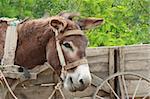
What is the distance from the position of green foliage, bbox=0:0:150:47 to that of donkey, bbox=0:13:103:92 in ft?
9.57

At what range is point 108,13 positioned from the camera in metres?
7.77

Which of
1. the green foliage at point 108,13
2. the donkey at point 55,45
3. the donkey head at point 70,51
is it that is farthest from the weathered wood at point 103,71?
the green foliage at point 108,13

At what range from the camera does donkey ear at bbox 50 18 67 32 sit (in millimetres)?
3912

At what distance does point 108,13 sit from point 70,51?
398cm

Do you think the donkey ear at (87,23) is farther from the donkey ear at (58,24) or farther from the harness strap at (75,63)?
the harness strap at (75,63)

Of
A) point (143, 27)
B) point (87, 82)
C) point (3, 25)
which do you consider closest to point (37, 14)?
point (143, 27)

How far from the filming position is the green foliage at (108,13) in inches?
287

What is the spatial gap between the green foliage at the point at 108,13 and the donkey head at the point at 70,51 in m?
3.03

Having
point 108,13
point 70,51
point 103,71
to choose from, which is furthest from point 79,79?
point 108,13

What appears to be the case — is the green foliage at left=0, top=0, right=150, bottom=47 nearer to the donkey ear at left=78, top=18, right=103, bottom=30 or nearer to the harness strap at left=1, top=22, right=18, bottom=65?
the donkey ear at left=78, top=18, right=103, bottom=30

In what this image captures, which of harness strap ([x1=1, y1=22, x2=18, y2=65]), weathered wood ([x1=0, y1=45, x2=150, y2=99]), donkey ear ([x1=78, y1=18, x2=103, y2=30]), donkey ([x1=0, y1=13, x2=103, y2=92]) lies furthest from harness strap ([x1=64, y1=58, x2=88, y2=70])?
weathered wood ([x1=0, y1=45, x2=150, y2=99])

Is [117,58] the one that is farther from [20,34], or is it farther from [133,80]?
[20,34]

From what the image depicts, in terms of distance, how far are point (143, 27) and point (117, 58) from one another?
3.46 metres

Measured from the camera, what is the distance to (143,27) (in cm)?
839
